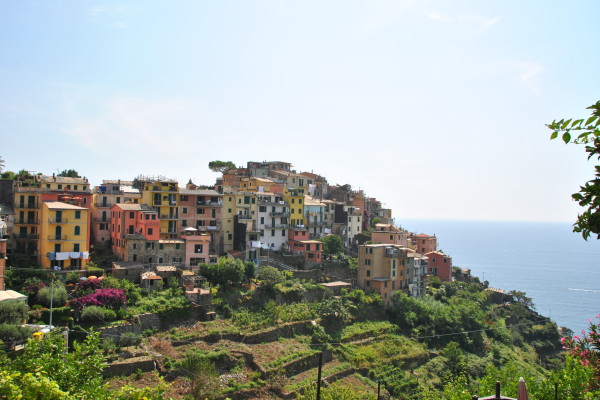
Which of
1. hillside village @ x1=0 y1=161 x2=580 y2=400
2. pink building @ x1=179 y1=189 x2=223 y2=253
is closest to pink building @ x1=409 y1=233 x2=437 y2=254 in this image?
hillside village @ x1=0 y1=161 x2=580 y2=400

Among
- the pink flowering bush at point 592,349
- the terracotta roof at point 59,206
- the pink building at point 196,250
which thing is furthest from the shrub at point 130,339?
the pink flowering bush at point 592,349

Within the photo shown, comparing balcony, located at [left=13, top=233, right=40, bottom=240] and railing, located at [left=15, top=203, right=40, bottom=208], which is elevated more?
railing, located at [left=15, top=203, right=40, bottom=208]

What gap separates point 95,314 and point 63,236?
9.86 meters

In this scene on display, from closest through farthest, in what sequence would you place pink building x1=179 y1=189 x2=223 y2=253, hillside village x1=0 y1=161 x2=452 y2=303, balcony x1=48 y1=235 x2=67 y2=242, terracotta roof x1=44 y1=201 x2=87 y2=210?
balcony x1=48 y1=235 x2=67 y2=242, terracotta roof x1=44 y1=201 x2=87 y2=210, hillside village x1=0 y1=161 x2=452 y2=303, pink building x1=179 y1=189 x2=223 y2=253

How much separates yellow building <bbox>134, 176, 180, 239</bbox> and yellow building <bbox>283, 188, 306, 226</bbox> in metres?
14.4

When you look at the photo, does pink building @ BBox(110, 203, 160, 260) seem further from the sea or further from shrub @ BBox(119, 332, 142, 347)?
the sea

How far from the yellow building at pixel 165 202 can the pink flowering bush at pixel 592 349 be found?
37496 millimetres

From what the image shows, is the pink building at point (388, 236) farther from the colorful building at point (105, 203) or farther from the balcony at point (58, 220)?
the balcony at point (58, 220)

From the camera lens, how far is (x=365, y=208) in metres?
75.2

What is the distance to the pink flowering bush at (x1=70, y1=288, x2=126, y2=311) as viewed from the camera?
33688mm

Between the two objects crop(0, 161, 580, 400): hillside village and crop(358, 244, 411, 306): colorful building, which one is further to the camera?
crop(358, 244, 411, 306): colorful building

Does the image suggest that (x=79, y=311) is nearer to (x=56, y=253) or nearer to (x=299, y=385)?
(x=56, y=253)

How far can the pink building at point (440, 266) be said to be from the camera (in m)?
66.7

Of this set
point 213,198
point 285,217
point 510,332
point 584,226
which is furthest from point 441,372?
point 584,226
